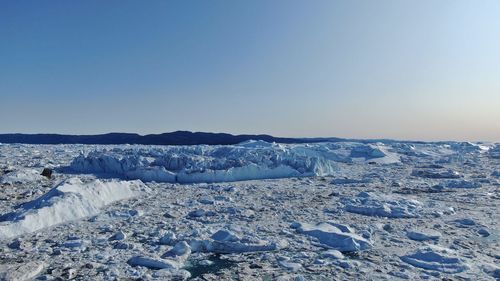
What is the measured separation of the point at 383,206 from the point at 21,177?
9089 millimetres

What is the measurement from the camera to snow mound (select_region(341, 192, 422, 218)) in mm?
7512

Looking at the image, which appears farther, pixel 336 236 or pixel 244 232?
pixel 244 232

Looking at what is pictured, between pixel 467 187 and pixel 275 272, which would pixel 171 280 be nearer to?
pixel 275 272

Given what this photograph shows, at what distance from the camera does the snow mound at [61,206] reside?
18.8ft

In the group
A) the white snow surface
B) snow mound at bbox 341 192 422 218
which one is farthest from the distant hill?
snow mound at bbox 341 192 422 218

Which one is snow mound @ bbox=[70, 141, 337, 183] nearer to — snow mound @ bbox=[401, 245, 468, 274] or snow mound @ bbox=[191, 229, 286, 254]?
snow mound @ bbox=[191, 229, 286, 254]

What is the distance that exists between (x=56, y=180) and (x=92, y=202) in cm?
472

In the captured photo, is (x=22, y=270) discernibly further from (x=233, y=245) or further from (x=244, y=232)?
(x=244, y=232)

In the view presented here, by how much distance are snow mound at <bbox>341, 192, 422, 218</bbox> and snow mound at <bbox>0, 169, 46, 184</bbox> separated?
8090 millimetres

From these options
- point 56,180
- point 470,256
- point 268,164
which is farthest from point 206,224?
point 268,164

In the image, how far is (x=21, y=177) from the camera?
1090 centimetres

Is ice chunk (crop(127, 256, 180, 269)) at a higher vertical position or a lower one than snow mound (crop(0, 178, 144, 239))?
lower

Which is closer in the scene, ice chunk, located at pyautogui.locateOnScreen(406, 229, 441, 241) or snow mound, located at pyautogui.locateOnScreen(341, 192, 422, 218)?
ice chunk, located at pyautogui.locateOnScreen(406, 229, 441, 241)

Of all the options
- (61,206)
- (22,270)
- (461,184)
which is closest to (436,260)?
(22,270)
